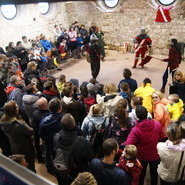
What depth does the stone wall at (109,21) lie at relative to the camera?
9047 mm

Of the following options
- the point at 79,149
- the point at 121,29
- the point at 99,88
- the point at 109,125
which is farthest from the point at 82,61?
the point at 79,149

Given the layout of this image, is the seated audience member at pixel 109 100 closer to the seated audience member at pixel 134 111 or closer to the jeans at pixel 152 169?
the seated audience member at pixel 134 111

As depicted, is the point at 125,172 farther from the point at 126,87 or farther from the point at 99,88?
the point at 99,88

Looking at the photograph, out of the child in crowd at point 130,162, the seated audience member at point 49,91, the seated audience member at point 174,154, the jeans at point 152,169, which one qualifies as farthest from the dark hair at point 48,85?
the seated audience member at point 174,154

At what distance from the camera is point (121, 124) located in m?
2.89

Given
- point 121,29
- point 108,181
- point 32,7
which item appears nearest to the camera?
point 108,181

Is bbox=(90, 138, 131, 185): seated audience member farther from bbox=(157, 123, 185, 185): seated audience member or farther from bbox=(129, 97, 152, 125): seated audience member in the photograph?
bbox=(129, 97, 152, 125): seated audience member

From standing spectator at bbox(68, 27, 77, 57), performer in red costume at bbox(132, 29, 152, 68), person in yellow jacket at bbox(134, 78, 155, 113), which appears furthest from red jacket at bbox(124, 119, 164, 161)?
standing spectator at bbox(68, 27, 77, 57)

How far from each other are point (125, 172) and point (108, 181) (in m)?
0.18

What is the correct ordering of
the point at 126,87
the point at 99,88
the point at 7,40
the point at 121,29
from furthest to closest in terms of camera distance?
the point at 121,29, the point at 7,40, the point at 99,88, the point at 126,87

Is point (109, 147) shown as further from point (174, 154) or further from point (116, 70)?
point (116, 70)

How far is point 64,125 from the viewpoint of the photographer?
7.98 feet

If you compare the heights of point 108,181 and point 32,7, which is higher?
point 32,7

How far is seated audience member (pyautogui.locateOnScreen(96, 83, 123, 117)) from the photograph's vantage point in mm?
3365
